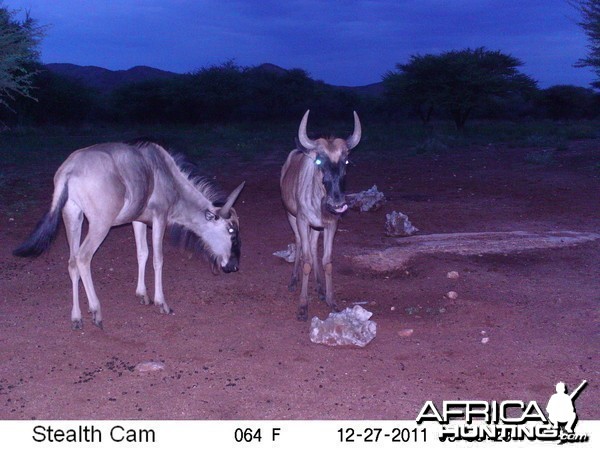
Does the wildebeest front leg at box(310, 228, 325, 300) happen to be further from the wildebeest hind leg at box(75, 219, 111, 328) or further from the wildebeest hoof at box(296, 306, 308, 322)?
the wildebeest hind leg at box(75, 219, 111, 328)

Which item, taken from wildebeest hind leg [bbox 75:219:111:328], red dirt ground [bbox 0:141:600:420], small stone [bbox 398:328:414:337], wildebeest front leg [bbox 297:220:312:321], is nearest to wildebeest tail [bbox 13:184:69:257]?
wildebeest hind leg [bbox 75:219:111:328]

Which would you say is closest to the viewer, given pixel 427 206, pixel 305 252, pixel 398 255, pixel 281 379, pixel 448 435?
pixel 448 435

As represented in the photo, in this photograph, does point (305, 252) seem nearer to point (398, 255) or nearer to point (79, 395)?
point (398, 255)

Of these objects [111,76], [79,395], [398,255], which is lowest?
[79,395]

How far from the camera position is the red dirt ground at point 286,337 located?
4590 mm

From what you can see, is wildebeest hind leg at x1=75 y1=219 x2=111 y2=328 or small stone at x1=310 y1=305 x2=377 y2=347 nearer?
small stone at x1=310 y1=305 x2=377 y2=347

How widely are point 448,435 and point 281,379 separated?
147 cm

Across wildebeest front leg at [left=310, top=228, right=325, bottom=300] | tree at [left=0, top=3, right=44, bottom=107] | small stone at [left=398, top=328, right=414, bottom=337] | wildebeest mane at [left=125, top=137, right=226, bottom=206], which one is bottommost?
small stone at [left=398, top=328, right=414, bottom=337]

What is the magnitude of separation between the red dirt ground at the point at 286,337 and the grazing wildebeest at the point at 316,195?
350mm

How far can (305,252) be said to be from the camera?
6898mm

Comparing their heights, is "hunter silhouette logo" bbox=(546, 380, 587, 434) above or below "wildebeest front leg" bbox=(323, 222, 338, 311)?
below

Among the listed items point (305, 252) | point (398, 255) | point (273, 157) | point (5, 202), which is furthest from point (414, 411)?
point (273, 157)

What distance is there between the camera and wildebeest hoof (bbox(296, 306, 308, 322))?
6463 mm

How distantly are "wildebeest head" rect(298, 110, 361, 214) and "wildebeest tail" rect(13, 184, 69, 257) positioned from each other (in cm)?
236
